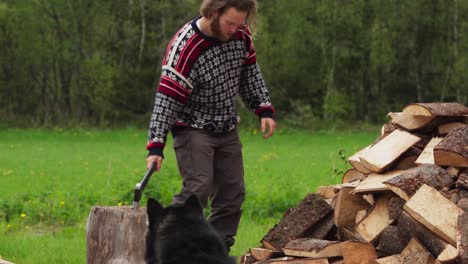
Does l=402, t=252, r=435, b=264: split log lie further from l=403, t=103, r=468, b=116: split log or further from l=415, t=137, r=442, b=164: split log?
l=403, t=103, r=468, b=116: split log

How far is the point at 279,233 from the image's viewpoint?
5.91m

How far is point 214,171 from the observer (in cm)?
573

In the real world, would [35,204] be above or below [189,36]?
below

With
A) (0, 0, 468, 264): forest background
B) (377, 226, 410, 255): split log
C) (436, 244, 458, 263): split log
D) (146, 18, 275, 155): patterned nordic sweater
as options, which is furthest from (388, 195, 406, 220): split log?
(0, 0, 468, 264): forest background

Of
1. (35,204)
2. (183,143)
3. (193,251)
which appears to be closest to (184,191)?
(183,143)

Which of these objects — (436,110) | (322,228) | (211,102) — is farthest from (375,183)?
(211,102)

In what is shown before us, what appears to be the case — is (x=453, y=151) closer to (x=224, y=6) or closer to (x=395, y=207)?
(x=395, y=207)

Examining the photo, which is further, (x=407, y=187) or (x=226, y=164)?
(x=226, y=164)

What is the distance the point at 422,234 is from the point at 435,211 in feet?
0.63

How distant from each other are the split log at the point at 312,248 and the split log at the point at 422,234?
0.47 metres

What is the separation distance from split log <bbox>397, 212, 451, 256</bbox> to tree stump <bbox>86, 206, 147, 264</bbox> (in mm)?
1778

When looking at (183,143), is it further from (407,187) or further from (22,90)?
(22,90)

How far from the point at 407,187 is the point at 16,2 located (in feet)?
120

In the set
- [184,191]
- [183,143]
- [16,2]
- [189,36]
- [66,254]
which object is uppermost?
[16,2]
